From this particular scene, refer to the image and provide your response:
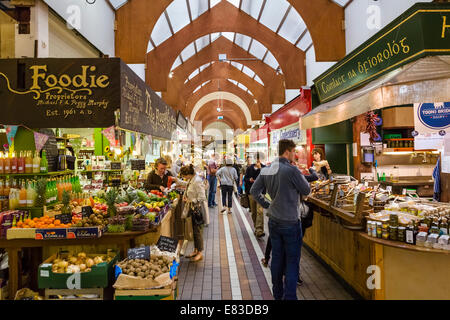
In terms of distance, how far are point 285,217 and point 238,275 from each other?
168cm

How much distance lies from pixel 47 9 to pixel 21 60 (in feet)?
4.34

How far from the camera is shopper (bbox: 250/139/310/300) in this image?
9.86ft

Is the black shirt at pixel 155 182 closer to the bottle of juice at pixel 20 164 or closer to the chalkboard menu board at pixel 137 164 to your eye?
the bottle of juice at pixel 20 164

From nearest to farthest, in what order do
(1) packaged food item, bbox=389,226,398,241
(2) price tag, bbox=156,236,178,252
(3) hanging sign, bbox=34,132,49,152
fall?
(1) packaged food item, bbox=389,226,398,241
(2) price tag, bbox=156,236,178,252
(3) hanging sign, bbox=34,132,49,152

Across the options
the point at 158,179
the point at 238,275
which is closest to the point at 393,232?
the point at 238,275

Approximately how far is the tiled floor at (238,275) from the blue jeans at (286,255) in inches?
18.7

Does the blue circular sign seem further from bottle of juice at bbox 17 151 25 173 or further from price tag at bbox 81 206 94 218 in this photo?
bottle of juice at bbox 17 151 25 173

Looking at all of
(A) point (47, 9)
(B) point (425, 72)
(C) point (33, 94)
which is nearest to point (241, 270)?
(B) point (425, 72)

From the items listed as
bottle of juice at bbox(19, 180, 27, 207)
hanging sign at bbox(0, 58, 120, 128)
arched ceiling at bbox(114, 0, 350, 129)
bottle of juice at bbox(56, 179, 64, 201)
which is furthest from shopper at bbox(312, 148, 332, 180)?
bottle of juice at bbox(19, 180, 27, 207)

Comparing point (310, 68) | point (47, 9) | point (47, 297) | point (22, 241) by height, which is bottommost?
point (47, 297)

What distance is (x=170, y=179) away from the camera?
6.52 meters

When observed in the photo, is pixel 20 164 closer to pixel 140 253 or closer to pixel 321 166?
pixel 140 253

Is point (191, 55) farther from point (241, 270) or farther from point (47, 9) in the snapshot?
point (241, 270)

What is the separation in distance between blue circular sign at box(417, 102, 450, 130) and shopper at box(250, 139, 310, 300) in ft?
10.9
